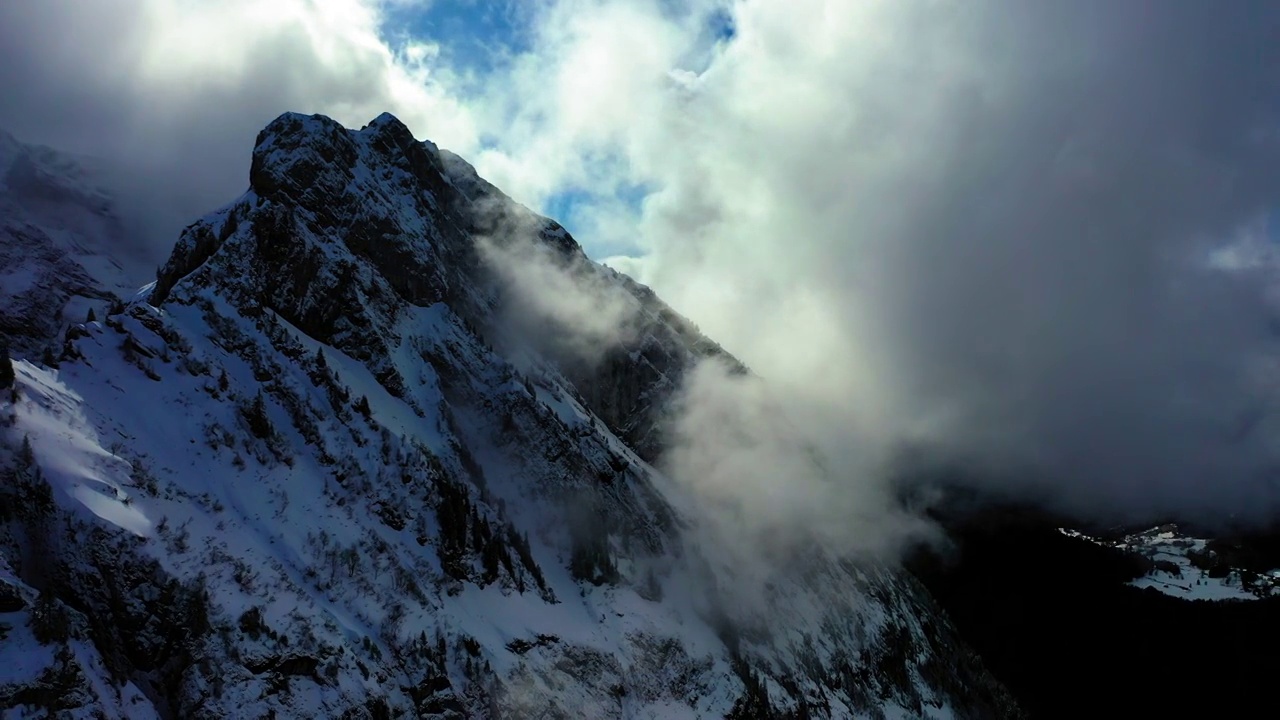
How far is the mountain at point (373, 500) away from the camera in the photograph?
144 ft

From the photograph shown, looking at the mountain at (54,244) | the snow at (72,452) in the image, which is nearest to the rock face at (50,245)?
the mountain at (54,244)

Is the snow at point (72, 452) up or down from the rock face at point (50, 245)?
down

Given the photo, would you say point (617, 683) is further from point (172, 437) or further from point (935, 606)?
point (935, 606)

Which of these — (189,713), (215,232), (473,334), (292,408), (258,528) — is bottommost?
(189,713)

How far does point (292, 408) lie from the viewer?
67.1 meters

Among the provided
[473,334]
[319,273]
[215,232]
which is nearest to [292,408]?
[319,273]

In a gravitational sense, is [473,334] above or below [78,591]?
above

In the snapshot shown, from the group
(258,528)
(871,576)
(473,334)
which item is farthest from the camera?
(871,576)

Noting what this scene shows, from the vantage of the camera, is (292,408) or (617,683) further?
(617,683)

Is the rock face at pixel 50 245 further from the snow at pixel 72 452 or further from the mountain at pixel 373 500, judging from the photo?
the snow at pixel 72 452

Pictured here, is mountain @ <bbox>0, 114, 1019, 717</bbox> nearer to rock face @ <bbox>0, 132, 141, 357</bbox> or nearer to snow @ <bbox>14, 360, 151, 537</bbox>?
snow @ <bbox>14, 360, 151, 537</bbox>

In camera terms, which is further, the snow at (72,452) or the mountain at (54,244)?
the mountain at (54,244)

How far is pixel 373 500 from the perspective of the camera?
66750 mm

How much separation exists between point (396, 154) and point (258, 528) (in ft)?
260
